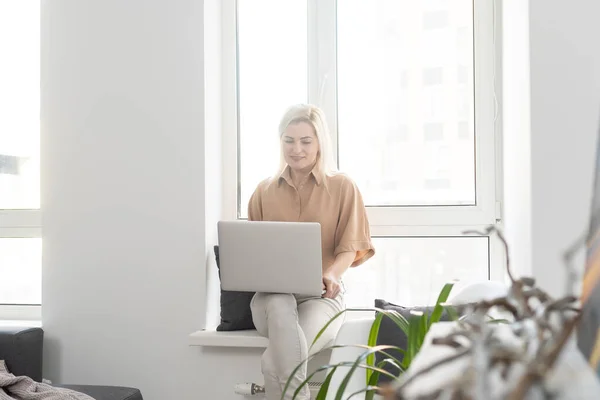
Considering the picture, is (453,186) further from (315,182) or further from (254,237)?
(254,237)

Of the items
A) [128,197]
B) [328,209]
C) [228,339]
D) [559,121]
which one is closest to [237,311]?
[228,339]

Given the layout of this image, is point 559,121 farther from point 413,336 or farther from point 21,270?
point 21,270

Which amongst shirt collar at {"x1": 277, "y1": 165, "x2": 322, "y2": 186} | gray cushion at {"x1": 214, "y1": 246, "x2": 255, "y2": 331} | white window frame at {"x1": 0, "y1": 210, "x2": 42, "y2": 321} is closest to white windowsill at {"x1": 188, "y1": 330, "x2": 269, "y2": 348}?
gray cushion at {"x1": 214, "y1": 246, "x2": 255, "y2": 331}

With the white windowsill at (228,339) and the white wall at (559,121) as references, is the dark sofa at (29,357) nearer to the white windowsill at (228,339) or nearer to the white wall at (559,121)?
the white windowsill at (228,339)

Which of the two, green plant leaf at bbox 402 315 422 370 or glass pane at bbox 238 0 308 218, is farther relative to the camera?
glass pane at bbox 238 0 308 218

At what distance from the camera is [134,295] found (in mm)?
3098

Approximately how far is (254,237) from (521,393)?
2025 mm

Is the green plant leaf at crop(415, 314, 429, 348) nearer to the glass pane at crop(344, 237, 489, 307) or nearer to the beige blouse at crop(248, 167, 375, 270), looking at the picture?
the beige blouse at crop(248, 167, 375, 270)

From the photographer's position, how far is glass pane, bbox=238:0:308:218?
10.9 ft

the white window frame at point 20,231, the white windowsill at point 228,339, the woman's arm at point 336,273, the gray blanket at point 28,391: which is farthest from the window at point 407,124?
the gray blanket at point 28,391

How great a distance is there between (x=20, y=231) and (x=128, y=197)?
27.7 inches

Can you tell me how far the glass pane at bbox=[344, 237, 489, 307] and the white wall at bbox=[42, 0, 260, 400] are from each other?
25.8 inches

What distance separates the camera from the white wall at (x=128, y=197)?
305cm

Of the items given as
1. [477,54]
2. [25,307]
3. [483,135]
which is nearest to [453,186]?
[483,135]
